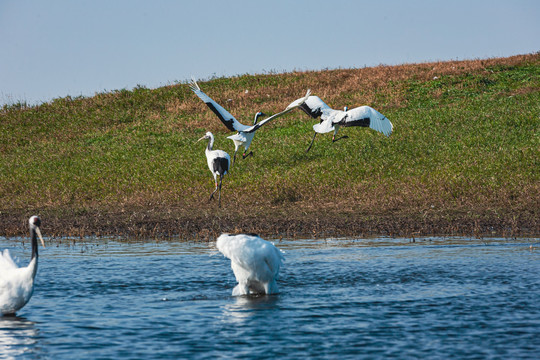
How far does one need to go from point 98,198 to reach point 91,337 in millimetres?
14413

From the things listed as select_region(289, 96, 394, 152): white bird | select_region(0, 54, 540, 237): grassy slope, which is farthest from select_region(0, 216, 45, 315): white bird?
select_region(289, 96, 394, 152): white bird

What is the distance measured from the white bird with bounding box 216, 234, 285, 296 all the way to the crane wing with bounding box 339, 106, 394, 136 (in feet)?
33.0

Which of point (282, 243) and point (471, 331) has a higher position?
point (282, 243)

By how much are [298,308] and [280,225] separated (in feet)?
23.4

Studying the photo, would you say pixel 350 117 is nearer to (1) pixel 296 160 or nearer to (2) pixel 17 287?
(1) pixel 296 160

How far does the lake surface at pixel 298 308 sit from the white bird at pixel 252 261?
187mm

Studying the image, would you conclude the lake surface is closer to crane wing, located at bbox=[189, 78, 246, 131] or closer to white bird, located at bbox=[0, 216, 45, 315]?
white bird, located at bbox=[0, 216, 45, 315]

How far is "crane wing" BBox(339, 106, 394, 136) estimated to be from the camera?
17938mm

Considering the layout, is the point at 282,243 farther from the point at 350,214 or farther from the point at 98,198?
the point at 98,198

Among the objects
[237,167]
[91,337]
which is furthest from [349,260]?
[237,167]

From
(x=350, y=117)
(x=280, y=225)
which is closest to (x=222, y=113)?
(x=350, y=117)

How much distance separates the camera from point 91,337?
6699 mm

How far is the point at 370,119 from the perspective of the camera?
18000 mm

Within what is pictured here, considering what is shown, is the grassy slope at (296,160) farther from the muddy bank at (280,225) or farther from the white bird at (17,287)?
the white bird at (17,287)
